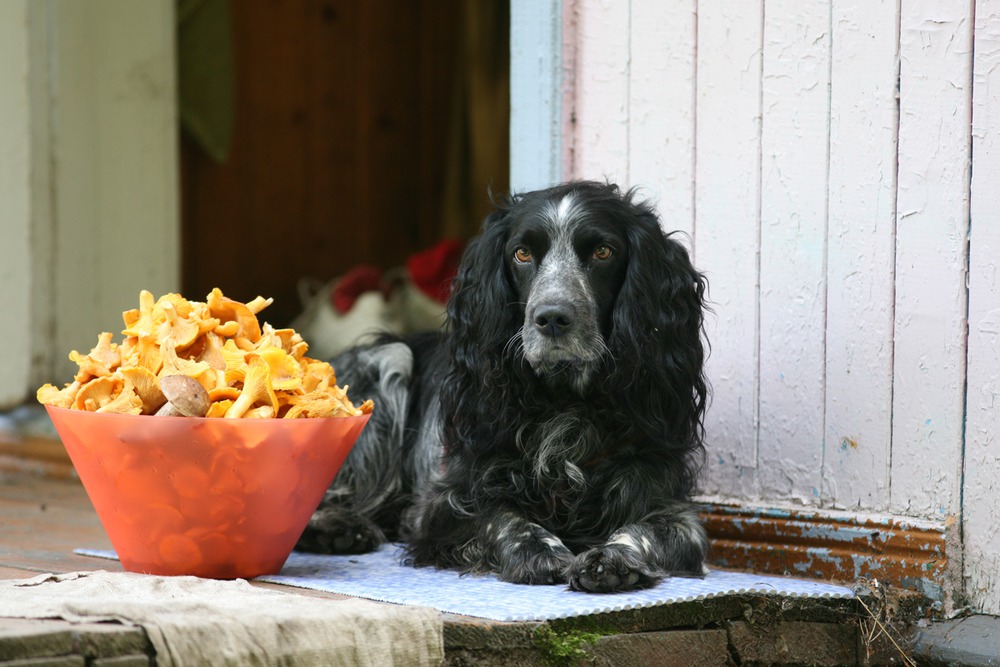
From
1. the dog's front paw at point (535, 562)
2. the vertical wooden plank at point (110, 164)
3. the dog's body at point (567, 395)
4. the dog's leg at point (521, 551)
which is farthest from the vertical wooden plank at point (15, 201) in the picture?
the dog's front paw at point (535, 562)

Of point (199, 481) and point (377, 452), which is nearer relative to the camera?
point (199, 481)

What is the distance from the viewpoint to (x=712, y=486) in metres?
3.61

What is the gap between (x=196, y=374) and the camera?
281 centimetres

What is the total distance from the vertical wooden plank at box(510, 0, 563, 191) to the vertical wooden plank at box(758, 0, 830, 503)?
2.23 ft

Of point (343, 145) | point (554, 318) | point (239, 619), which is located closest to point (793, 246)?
point (554, 318)

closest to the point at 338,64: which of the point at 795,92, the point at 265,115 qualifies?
the point at 265,115

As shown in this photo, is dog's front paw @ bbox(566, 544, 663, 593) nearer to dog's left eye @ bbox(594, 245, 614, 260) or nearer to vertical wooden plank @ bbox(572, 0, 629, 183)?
dog's left eye @ bbox(594, 245, 614, 260)

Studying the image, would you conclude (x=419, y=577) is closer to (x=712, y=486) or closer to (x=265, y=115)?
(x=712, y=486)

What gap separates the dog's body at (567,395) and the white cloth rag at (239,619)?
1.86 feet

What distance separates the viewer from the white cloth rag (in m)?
2.19

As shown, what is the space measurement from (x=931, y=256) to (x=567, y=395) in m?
0.97

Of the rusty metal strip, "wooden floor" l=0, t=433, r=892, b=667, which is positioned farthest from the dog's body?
the rusty metal strip

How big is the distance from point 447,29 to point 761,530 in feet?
19.1

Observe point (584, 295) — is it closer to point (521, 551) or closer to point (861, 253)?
point (521, 551)
